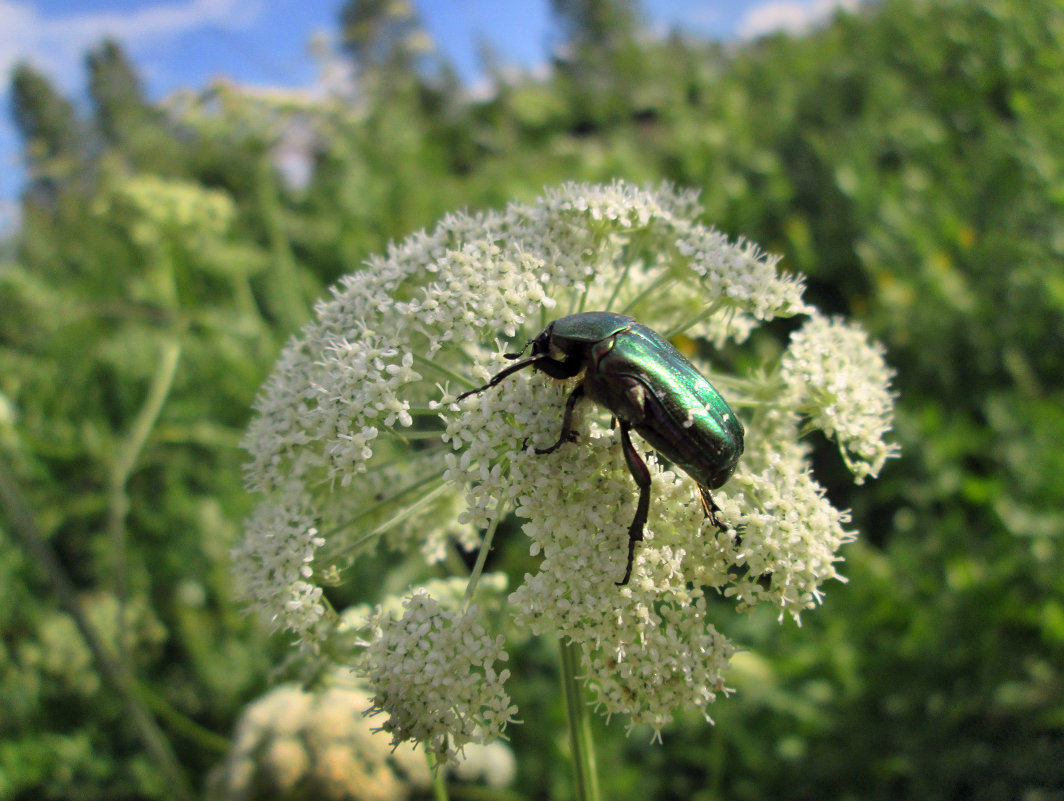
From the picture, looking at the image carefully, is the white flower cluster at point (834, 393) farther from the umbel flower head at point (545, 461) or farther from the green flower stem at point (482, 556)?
the green flower stem at point (482, 556)

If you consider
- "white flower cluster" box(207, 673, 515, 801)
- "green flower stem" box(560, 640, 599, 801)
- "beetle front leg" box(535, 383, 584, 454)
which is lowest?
"green flower stem" box(560, 640, 599, 801)

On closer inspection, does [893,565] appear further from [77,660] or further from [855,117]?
[855,117]

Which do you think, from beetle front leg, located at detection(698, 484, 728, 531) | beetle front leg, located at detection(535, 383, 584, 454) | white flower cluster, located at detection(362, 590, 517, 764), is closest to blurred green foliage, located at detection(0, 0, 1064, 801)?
beetle front leg, located at detection(698, 484, 728, 531)

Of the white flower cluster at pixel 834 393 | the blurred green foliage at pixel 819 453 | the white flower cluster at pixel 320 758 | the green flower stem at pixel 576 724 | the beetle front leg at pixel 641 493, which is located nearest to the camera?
the beetle front leg at pixel 641 493

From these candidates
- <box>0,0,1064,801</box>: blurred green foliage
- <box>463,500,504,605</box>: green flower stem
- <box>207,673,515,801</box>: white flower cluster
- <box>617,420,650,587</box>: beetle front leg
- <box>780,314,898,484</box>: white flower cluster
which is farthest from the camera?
<box>0,0,1064,801</box>: blurred green foliage

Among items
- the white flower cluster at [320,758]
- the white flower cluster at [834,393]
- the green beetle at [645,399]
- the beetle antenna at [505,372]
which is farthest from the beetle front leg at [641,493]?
the white flower cluster at [320,758]

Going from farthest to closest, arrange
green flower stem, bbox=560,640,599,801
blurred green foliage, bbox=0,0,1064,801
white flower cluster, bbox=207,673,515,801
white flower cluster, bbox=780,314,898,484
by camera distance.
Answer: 1. blurred green foliage, bbox=0,0,1064,801
2. white flower cluster, bbox=207,673,515,801
3. white flower cluster, bbox=780,314,898,484
4. green flower stem, bbox=560,640,599,801

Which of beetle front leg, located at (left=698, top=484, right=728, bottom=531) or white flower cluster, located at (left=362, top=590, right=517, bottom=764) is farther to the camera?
beetle front leg, located at (left=698, top=484, right=728, bottom=531)

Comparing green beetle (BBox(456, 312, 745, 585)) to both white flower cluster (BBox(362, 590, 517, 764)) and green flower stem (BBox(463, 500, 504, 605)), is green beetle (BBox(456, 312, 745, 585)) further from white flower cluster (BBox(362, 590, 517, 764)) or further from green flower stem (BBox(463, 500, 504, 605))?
white flower cluster (BBox(362, 590, 517, 764))
